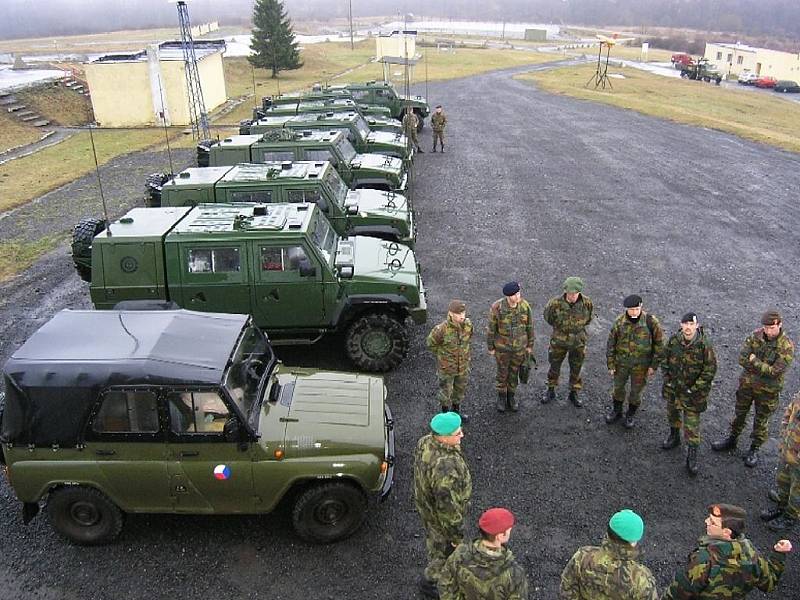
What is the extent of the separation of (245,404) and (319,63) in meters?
45.8

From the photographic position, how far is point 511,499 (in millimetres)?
6430

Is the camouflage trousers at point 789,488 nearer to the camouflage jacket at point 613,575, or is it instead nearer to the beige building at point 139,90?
the camouflage jacket at point 613,575

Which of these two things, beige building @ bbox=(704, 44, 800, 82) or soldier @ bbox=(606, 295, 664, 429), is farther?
beige building @ bbox=(704, 44, 800, 82)

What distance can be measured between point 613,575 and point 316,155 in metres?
11.1

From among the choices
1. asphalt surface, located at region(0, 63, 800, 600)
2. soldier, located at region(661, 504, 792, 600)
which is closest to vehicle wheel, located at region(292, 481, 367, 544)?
asphalt surface, located at region(0, 63, 800, 600)

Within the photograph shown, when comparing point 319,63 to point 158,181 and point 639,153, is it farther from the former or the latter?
point 158,181

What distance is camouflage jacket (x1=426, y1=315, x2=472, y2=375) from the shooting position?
7113 millimetres

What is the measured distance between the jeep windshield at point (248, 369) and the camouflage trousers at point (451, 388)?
76.7 inches

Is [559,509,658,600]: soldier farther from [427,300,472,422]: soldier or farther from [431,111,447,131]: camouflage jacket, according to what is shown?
[431,111,447,131]: camouflage jacket

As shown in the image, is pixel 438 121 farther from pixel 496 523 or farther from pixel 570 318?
pixel 496 523

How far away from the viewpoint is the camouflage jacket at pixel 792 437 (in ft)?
18.8

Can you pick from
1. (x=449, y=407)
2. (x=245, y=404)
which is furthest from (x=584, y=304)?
(x=245, y=404)

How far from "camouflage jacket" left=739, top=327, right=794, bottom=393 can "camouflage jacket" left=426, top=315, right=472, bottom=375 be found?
283 cm

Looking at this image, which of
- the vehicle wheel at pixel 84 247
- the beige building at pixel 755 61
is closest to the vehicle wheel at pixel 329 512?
the vehicle wheel at pixel 84 247
